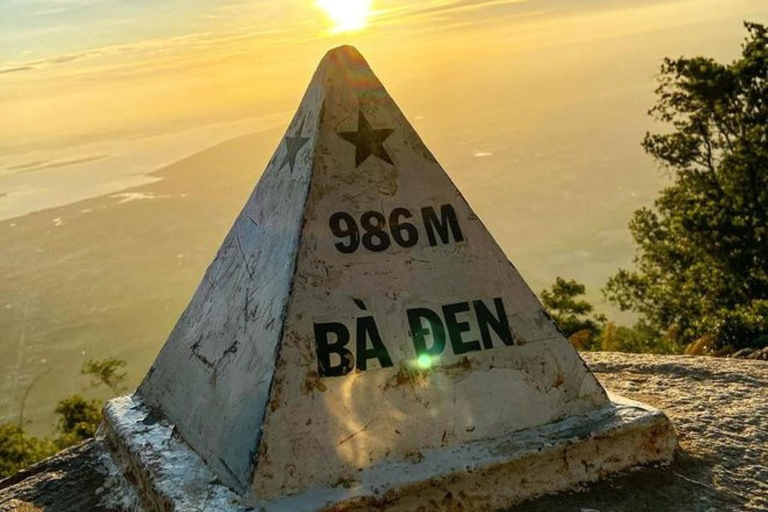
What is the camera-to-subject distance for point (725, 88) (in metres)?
17.7

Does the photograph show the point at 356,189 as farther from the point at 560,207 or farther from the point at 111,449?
the point at 560,207

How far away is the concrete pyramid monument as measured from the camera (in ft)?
11.5

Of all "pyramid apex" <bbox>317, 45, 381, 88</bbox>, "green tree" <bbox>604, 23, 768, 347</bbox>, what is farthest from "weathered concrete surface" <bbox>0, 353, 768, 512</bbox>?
"green tree" <bbox>604, 23, 768, 347</bbox>

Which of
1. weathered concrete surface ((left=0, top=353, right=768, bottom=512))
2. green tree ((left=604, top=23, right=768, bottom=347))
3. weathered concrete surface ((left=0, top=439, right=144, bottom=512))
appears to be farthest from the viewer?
green tree ((left=604, top=23, right=768, bottom=347))

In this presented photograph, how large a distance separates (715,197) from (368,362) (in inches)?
638

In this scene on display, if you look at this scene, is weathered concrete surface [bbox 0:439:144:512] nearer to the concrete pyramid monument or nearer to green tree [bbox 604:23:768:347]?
the concrete pyramid monument

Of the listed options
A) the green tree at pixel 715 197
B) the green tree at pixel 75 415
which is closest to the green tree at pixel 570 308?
the green tree at pixel 715 197

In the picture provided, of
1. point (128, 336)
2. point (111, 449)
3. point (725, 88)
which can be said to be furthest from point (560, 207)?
point (111, 449)

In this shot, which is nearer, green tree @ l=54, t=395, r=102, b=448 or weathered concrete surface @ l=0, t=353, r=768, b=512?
weathered concrete surface @ l=0, t=353, r=768, b=512

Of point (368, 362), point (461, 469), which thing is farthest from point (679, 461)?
point (368, 362)

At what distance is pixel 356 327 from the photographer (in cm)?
371

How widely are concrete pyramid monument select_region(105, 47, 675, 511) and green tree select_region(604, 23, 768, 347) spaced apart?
41.4 ft

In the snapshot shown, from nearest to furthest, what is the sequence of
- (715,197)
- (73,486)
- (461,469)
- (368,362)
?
1. (461,469)
2. (368,362)
3. (73,486)
4. (715,197)

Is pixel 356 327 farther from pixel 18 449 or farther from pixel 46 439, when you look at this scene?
pixel 46 439
